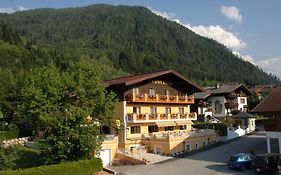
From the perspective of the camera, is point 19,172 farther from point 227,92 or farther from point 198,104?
point 227,92

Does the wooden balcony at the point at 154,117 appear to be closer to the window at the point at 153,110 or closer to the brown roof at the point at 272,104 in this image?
the window at the point at 153,110

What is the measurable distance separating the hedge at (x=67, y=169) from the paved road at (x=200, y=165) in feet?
8.77

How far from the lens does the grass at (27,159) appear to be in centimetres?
3722

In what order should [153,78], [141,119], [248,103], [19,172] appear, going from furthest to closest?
[248,103] < [153,78] < [141,119] < [19,172]

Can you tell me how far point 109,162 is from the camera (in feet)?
133

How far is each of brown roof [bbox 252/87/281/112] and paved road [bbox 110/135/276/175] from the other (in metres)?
6.25

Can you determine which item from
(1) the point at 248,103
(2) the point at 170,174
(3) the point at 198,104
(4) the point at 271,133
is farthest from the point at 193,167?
(1) the point at 248,103

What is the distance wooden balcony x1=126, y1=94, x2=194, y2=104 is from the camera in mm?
47469

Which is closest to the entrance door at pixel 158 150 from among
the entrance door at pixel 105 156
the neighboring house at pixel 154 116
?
the neighboring house at pixel 154 116

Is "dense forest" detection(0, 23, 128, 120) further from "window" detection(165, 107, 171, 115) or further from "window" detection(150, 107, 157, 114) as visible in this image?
"window" detection(150, 107, 157, 114)

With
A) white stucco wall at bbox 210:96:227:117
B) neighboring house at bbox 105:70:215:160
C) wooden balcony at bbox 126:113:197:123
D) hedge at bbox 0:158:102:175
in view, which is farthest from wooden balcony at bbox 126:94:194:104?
white stucco wall at bbox 210:96:227:117

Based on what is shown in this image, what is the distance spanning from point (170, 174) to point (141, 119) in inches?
577

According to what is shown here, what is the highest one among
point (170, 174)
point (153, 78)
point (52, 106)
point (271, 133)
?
point (153, 78)

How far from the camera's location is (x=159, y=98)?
2008 inches
